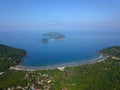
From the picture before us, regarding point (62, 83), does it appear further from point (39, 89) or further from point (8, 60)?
point (8, 60)

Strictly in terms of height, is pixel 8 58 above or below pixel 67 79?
above

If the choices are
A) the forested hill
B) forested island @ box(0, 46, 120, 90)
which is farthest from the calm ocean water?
forested island @ box(0, 46, 120, 90)

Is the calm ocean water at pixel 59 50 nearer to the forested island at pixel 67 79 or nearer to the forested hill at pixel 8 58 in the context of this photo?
the forested hill at pixel 8 58

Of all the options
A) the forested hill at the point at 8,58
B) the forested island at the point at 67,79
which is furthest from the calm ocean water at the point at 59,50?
the forested island at the point at 67,79

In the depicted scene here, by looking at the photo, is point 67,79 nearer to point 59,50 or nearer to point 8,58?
point 8,58

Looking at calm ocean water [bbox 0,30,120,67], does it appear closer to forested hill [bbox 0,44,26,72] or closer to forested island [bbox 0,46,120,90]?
forested hill [bbox 0,44,26,72]

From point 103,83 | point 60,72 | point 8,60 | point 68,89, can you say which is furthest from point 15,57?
point 103,83

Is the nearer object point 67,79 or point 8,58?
point 67,79

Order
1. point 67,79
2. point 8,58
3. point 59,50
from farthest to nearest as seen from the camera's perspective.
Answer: point 59,50 < point 8,58 < point 67,79

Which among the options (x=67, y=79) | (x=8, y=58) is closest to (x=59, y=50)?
(x=8, y=58)
